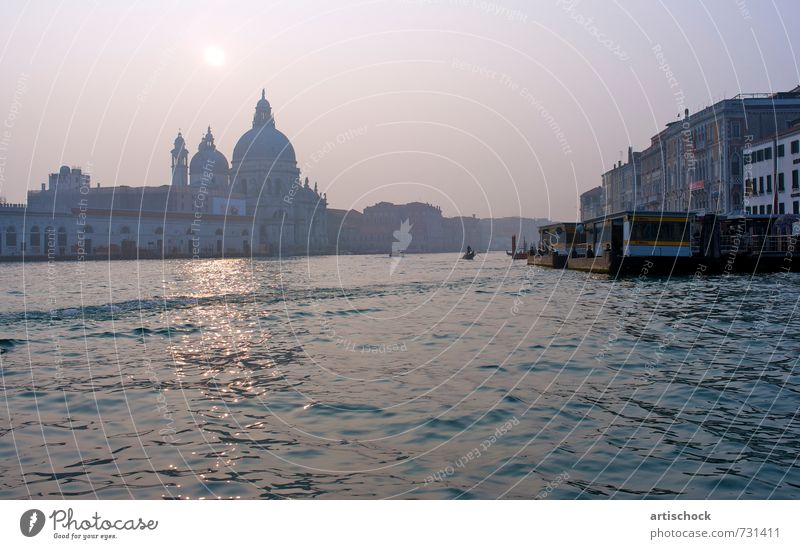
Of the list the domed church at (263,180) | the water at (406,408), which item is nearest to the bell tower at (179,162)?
the domed church at (263,180)

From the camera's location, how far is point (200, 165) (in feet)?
419

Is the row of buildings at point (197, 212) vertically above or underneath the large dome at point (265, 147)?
underneath

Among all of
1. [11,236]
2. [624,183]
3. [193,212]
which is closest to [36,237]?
[11,236]

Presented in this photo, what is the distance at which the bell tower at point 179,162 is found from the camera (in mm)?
123562

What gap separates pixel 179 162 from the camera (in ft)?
409

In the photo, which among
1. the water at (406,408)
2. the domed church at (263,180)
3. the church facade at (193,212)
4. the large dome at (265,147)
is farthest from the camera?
the large dome at (265,147)

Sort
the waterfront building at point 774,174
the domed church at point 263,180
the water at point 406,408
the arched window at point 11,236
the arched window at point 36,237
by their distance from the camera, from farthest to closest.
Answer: the domed church at point 263,180
the arched window at point 36,237
the arched window at point 11,236
the waterfront building at point 774,174
the water at point 406,408

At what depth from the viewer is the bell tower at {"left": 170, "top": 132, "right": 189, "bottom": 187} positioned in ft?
405

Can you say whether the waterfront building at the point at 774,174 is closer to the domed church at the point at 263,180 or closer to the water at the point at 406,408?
the water at the point at 406,408

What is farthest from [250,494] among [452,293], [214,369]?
[452,293]

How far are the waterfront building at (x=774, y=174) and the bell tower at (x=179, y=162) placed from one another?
9327 cm

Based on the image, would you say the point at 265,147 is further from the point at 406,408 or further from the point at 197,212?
the point at 406,408

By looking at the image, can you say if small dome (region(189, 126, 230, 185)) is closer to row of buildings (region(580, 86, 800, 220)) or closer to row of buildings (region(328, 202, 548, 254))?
row of buildings (region(328, 202, 548, 254))

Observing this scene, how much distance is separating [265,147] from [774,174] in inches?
3799
